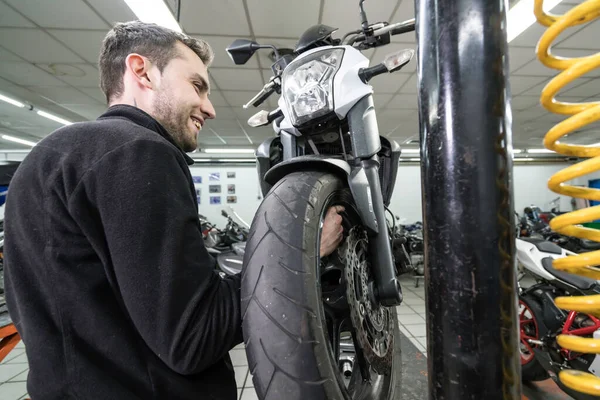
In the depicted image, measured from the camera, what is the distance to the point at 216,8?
9.96 ft

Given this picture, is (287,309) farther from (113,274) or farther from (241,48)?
(241,48)

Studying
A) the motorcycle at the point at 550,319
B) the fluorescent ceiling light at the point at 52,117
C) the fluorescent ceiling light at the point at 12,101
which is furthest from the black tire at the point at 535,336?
the fluorescent ceiling light at the point at 52,117

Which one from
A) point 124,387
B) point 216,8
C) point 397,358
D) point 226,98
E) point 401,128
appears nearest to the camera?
point 124,387

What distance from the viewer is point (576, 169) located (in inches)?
15.5

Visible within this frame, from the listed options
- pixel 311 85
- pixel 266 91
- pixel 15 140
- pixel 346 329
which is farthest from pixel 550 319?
pixel 15 140

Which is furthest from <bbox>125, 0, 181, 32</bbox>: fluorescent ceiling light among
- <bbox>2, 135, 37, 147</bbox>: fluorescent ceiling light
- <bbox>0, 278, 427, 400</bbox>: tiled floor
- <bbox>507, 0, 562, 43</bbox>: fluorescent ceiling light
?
<bbox>2, 135, 37, 147</bbox>: fluorescent ceiling light

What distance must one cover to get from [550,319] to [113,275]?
227 cm

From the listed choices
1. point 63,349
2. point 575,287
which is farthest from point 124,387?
point 575,287

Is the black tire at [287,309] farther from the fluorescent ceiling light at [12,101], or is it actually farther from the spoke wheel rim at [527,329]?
the fluorescent ceiling light at [12,101]

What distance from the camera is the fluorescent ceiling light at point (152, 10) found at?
2.94 meters

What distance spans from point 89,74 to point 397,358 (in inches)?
228

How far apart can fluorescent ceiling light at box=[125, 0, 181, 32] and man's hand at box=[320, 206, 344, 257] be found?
10.5ft

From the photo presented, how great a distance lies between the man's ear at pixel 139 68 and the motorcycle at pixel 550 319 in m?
1.92

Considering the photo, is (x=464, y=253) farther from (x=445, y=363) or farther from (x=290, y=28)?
(x=290, y=28)
